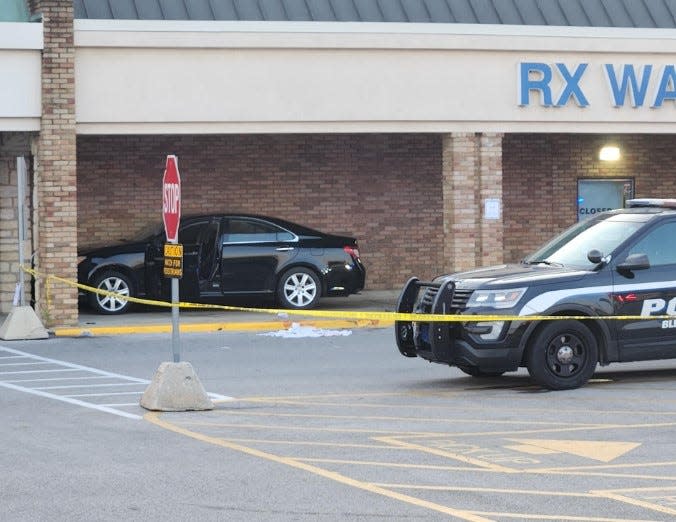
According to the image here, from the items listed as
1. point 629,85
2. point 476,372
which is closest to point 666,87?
point 629,85

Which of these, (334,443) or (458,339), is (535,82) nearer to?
(458,339)

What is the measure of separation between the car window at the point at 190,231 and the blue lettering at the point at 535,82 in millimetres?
5378

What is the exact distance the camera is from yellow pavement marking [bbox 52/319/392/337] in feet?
67.9

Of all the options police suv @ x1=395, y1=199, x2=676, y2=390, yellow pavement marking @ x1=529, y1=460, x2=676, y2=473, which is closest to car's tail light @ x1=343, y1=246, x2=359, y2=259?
police suv @ x1=395, y1=199, x2=676, y2=390

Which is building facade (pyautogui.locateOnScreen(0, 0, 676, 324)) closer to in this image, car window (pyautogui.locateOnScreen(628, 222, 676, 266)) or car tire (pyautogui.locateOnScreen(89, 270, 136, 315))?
car tire (pyautogui.locateOnScreen(89, 270, 136, 315))

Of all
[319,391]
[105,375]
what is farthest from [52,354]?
[319,391]

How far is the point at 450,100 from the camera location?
76.9 feet

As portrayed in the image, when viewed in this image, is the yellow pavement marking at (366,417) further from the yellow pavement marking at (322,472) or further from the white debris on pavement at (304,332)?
the white debris on pavement at (304,332)

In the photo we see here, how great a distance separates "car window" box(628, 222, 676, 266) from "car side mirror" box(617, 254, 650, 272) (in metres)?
0.24

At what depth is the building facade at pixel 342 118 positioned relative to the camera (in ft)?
70.8

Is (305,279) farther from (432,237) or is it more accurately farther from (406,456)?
(406,456)

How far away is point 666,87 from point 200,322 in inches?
339

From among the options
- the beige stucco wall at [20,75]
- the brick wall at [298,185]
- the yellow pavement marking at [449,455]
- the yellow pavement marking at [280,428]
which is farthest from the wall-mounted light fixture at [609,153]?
the yellow pavement marking at [449,455]

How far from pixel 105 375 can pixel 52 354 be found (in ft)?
8.34
